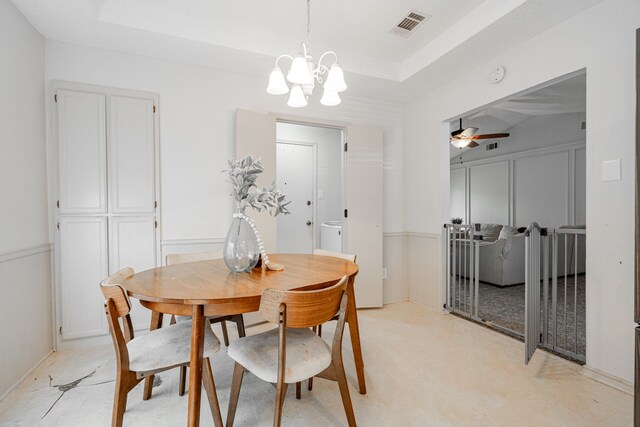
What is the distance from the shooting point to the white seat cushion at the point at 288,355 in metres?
1.24

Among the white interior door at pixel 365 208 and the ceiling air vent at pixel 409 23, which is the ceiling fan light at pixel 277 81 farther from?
the white interior door at pixel 365 208

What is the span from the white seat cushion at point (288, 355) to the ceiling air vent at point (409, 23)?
98.4 inches

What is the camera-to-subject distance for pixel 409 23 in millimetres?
2479

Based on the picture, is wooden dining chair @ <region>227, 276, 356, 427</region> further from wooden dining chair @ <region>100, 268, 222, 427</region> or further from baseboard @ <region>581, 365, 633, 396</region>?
baseboard @ <region>581, 365, 633, 396</region>

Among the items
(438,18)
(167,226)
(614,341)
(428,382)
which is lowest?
(428,382)

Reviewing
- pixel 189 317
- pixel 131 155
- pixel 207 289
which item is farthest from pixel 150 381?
pixel 131 155

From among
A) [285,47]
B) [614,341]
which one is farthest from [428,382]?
[285,47]

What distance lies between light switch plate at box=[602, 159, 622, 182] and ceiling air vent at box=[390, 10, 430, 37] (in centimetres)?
167

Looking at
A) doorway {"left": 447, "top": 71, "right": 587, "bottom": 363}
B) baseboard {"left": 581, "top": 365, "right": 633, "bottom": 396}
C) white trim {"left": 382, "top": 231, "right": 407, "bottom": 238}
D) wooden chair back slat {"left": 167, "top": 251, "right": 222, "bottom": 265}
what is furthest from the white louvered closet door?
baseboard {"left": 581, "top": 365, "right": 633, "bottom": 396}

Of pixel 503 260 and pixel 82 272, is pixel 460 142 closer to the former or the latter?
pixel 503 260

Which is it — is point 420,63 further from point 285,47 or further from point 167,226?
point 167,226

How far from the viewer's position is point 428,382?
191 cm

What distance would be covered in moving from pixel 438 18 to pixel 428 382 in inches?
108

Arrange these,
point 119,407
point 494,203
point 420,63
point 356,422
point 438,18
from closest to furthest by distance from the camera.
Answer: point 119,407 < point 356,422 < point 438,18 < point 420,63 < point 494,203
